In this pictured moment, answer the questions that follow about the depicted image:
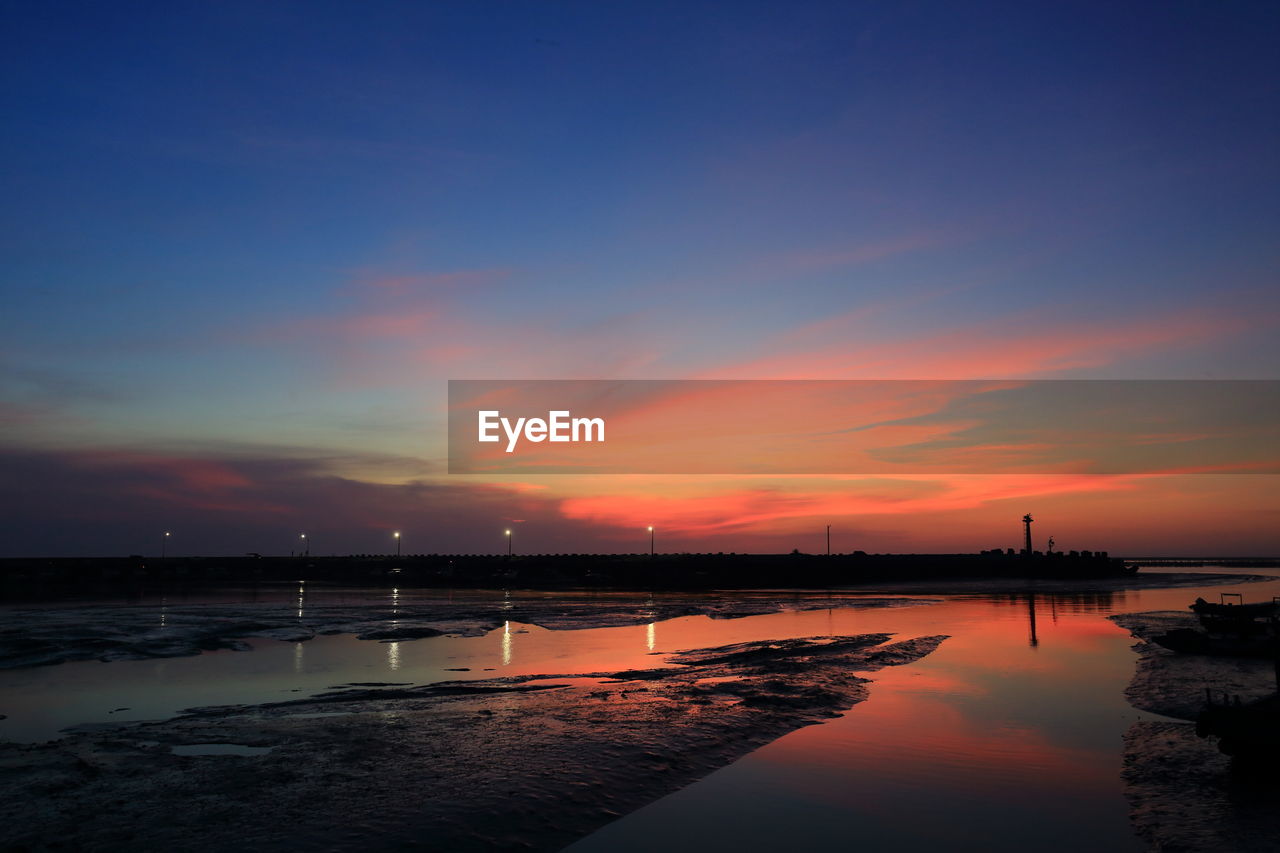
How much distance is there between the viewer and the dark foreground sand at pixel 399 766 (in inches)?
510

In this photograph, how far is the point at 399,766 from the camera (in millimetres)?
16547

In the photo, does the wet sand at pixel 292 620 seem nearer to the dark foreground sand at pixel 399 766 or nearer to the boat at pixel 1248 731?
the dark foreground sand at pixel 399 766

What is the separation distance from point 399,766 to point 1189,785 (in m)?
16.9

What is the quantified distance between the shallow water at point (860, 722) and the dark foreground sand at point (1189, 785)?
536 mm

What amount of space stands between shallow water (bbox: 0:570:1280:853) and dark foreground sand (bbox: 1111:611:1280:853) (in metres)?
0.54

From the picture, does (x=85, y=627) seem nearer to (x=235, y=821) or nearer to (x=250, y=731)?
(x=250, y=731)

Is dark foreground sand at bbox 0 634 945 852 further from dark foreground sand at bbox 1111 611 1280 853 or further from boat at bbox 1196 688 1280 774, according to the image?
boat at bbox 1196 688 1280 774

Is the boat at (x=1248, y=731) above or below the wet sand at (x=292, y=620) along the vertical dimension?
above

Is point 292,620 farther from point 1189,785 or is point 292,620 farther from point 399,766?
point 1189,785

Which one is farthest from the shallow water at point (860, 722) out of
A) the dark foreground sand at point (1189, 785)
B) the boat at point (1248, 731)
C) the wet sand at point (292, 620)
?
the wet sand at point (292, 620)

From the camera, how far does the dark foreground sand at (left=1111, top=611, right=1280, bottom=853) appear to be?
43.9 ft

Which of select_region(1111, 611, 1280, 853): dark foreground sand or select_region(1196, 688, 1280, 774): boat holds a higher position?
select_region(1196, 688, 1280, 774): boat

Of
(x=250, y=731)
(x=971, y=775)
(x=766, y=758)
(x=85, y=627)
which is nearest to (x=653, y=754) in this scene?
(x=766, y=758)

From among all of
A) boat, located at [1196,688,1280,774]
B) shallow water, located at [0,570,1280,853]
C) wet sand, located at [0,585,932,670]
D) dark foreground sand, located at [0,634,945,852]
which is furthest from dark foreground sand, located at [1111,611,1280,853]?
wet sand, located at [0,585,932,670]
